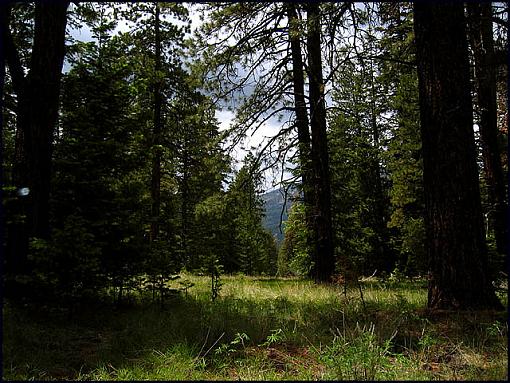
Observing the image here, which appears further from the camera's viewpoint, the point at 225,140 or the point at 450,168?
the point at 225,140

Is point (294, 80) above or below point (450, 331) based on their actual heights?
above

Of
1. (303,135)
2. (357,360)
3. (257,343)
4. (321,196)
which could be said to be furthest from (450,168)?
(303,135)

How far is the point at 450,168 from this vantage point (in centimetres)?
519

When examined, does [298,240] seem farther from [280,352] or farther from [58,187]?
[280,352]

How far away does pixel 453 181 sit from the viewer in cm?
516

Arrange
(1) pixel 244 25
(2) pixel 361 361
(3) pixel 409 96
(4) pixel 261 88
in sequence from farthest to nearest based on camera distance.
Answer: (3) pixel 409 96 → (4) pixel 261 88 → (1) pixel 244 25 → (2) pixel 361 361

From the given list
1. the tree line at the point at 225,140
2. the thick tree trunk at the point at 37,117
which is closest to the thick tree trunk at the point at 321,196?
the tree line at the point at 225,140

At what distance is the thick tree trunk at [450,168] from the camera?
5062 millimetres

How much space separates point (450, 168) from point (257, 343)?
317 cm

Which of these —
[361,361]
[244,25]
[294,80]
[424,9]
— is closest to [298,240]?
[294,80]

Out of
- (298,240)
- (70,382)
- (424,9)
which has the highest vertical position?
(424,9)

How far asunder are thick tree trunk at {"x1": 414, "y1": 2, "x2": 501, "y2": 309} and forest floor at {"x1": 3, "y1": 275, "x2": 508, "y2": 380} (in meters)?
0.38

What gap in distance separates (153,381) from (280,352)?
4.34 feet

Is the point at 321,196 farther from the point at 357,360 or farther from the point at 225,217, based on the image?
the point at 357,360
